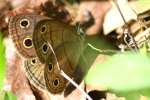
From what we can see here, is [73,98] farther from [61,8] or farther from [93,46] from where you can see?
[61,8]

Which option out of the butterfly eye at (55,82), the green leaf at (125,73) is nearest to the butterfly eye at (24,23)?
the butterfly eye at (55,82)

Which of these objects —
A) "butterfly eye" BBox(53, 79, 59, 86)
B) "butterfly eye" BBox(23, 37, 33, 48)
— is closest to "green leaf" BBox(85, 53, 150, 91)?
"butterfly eye" BBox(53, 79, 59, 86)

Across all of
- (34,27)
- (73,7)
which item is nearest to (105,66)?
(34,27)

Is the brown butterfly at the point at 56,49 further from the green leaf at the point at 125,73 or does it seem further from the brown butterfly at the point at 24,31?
the green leaf at the point at 125,73

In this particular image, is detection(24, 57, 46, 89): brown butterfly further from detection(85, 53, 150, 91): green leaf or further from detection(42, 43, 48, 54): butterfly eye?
detection(85, 53, 150, 91): green leaf

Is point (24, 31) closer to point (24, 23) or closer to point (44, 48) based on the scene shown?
point (24, 23)
